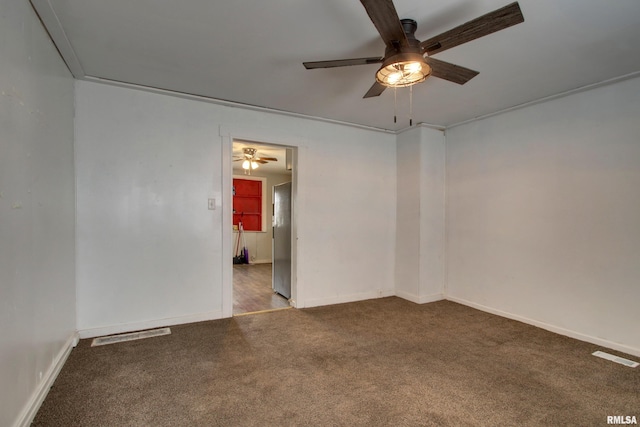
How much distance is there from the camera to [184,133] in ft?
10.8

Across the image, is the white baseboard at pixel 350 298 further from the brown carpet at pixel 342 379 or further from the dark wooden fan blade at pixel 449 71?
the dark wooden fan blade at pixel 449 71

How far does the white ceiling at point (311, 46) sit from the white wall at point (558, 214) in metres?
0.36

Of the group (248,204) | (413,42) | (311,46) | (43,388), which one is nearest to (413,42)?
(413,42)

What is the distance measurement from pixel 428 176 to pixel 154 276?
3499mm

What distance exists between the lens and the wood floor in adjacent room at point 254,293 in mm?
4047

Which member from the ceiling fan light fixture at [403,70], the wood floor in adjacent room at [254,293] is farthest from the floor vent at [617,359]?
the wood floor in adjacent room at [254,293]

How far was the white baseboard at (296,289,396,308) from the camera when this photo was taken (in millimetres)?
3967

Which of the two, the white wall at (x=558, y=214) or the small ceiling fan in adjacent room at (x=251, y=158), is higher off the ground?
the small ceiling fan in adjacent room at (x=251, y=158)

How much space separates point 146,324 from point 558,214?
4246 mm

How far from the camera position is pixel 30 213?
71.2 inches

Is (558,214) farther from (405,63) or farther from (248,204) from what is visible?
(248,204)

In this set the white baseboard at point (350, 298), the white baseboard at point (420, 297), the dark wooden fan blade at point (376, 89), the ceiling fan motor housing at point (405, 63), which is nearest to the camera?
the ceiling fan motor housing at point (405, 63)

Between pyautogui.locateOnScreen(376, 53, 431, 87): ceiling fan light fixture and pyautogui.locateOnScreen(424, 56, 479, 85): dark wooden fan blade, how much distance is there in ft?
0.26

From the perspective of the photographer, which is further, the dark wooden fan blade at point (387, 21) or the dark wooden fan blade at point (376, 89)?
the dark wooden fan blade at point (376, 89)
